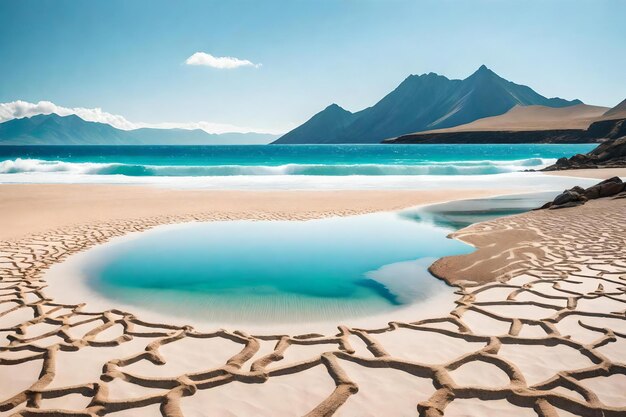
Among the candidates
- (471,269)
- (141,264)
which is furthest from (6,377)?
(471,269)

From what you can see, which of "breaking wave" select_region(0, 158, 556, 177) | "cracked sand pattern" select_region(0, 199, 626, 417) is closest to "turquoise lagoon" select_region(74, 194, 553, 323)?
"cracked sand pattern" select_region(0, 199, 626, 417)

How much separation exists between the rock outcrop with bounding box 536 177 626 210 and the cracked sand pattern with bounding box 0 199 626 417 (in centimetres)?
854

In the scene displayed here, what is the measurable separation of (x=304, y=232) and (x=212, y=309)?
18.2 ft

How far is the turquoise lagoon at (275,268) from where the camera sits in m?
5.35

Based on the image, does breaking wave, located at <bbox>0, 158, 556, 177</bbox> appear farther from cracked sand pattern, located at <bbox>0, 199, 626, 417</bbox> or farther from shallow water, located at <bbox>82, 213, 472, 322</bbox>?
cracked sand pattern, located at <bbox>0, 199, 626, 417</bbox>

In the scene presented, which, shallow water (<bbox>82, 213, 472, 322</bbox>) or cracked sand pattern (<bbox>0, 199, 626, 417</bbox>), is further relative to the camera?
shallow water (<bbox>82, 213, 472, 322</bbox>)

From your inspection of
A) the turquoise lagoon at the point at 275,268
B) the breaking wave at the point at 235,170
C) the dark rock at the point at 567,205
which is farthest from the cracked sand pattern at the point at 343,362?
the breaking wave at the point at 235,170

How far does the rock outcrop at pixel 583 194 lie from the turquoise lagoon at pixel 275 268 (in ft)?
11.6

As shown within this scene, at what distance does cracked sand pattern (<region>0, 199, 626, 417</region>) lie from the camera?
2.96 meters

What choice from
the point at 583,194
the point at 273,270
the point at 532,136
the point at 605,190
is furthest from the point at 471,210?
the point at 532,136

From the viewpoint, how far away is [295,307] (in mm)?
5266

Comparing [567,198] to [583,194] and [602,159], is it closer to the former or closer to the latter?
[583,194]

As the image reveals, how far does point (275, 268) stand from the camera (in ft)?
23.9

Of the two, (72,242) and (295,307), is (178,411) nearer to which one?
(295,307)
